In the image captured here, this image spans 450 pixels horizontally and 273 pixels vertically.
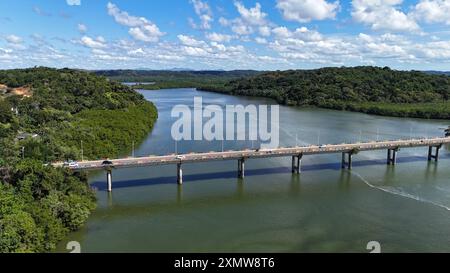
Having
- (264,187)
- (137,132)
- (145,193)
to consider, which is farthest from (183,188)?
(137,132)

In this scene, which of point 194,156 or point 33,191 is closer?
point 33,191

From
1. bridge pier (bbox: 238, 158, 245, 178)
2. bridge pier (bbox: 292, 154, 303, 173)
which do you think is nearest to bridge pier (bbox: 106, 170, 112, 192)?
bridge pier (bbox: 238, 158, 245, 178)

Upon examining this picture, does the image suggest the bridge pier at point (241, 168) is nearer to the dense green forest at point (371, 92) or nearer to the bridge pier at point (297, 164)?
the bridge pier at point (297, 164)

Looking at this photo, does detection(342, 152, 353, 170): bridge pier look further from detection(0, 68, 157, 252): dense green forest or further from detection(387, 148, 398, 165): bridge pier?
detection(0, 68, 157, 252): dense green forest

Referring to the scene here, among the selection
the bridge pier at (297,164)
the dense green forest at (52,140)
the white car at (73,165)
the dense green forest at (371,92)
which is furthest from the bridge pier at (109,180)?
the dense green forest at (371,92)

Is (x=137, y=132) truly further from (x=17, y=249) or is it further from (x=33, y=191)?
(x=17, y=249)
